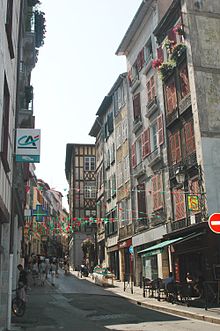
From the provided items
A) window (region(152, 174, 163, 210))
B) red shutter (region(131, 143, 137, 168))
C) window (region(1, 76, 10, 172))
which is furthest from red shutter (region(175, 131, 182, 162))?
window (region(1, 76, 10, 172))

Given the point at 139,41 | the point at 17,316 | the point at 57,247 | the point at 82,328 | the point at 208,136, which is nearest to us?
the point at 82,328

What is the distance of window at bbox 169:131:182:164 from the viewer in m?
21.7

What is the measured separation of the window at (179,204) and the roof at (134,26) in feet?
43.6

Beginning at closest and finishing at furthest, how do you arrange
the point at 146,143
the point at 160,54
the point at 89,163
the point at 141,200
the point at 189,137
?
1. the point at 189,137
2. the point at 160,54
3. the point at 146,143
4. the point at 141,200
5. the point at 89,163

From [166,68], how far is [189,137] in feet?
15.6

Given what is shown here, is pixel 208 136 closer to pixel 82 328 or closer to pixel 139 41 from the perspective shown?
pixel 82 328

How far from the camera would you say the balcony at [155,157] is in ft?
79.4

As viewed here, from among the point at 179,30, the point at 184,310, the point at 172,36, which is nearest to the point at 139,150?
the point at 172,36

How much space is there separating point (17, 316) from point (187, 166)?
35.8ft

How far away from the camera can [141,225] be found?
27.5m

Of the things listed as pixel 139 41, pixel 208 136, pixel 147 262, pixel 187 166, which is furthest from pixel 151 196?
pixel 139 41

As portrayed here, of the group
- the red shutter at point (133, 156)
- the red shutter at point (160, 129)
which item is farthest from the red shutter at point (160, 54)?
the red shutter at point (133, 156)

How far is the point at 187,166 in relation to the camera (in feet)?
66.7

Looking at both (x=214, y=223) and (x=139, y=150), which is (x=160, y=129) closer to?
(x=139, y=150)
